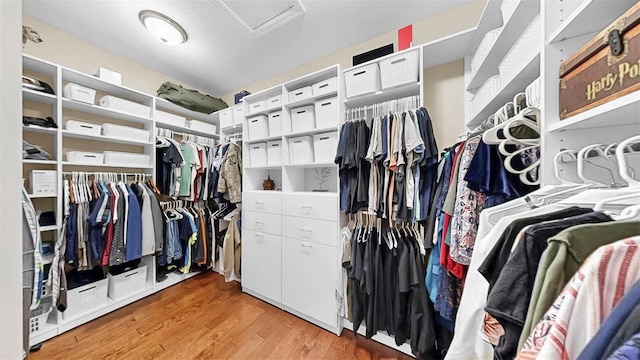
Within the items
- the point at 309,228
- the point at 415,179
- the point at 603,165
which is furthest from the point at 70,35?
the point at 603,165

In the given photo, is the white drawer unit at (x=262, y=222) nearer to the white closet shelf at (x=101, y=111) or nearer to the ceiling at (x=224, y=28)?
the white closet shelf at (x=101, y=111)

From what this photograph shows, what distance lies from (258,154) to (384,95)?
1.37 metres

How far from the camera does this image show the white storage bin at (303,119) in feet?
6.12

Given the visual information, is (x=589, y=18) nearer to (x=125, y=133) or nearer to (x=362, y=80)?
(x=362, y=80)

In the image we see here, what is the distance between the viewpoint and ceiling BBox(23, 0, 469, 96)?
5.29ft

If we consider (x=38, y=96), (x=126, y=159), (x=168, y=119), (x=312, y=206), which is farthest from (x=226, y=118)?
(x=312, y=206)

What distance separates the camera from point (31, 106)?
1.77 meters

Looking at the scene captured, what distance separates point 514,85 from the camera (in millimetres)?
939

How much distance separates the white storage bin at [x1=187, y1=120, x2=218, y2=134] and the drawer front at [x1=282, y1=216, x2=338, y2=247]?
183 centimetres

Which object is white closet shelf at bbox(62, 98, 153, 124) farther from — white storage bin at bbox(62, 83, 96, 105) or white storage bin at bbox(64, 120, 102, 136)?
white storage bin at bbox(64, 120, 102, 136)

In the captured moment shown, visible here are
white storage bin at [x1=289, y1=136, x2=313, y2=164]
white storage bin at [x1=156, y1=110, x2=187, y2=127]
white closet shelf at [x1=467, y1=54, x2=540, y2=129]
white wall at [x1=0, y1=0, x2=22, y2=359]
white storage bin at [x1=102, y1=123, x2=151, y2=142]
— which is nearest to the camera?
white wall at [x1=0, y1=0, x2=22, y2=359]

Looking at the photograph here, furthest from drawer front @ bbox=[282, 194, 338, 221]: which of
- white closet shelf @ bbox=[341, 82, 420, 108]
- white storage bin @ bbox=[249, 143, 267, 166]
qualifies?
white closet shelf @ bbox=[341, 82, 420, 108]

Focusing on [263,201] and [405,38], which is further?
[263,201]

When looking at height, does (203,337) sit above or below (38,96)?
below
